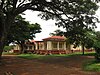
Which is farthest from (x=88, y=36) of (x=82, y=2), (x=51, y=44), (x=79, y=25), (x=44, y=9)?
(x=51, y=44)

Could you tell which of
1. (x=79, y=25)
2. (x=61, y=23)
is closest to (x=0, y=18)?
(x=61, y=23)

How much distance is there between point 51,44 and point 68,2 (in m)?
32.9

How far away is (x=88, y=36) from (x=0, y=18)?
387 inches

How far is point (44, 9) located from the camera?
2884cm

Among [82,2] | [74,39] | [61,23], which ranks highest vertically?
[82,2]

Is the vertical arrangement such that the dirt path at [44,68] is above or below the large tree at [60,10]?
below

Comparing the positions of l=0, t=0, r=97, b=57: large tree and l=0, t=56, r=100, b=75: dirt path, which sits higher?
l=0, t=0, r=97, b=57: large tree

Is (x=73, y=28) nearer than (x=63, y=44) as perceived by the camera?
Yes

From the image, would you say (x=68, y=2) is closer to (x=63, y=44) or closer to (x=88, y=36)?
(x=88, y=36)

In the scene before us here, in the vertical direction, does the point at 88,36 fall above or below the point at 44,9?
below

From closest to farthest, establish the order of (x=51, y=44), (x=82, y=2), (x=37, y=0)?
1. (x=82, y=2)
2. (x=37, y=0)
3. (x=51, y=44)

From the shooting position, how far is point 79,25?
26109mm

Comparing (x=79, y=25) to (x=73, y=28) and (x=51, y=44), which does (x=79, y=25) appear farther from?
(x=51, y=44)

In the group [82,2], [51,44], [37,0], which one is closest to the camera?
[82,2]
